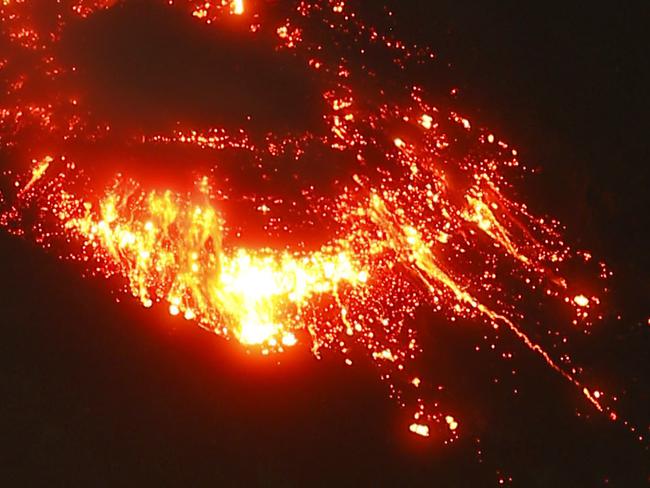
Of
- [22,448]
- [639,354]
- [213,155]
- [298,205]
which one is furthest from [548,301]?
[22,448]

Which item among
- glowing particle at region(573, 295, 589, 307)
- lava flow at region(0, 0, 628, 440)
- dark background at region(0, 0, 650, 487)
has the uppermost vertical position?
lava flow at region(0, 0, 628, 440)

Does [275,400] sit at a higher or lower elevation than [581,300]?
lower

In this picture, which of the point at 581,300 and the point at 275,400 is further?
the point at 581,300

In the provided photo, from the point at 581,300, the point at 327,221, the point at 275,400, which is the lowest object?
the point at 275,400

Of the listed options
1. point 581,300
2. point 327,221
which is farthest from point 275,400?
point 581,300

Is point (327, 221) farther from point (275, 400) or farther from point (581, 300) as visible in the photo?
point (581, 300)
